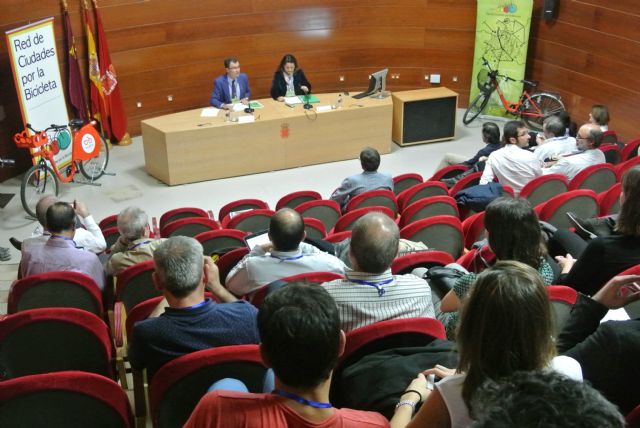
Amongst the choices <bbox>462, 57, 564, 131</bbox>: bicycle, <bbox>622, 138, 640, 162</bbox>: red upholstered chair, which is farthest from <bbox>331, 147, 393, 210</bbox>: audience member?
<bbox>462, 57, 564, 131</bbox>: bicycle

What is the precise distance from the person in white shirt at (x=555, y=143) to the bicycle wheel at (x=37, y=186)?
514 centimetres

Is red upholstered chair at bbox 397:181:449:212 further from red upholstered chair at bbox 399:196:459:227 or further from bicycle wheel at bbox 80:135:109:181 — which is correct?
bicycle wheel at bbox 80:135:109:181

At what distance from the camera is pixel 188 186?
8055mm

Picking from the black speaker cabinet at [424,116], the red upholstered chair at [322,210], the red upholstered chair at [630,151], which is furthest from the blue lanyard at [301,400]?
the black speaker cabinet at [424,116]

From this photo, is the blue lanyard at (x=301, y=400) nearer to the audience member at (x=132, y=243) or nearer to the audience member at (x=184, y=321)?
the audience member at (x=184, y=321)

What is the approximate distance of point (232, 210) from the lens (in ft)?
19.6

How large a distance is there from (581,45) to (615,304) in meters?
7.74

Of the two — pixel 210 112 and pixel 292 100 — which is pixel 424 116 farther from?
pixel 210 112

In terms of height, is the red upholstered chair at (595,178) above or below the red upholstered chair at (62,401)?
below

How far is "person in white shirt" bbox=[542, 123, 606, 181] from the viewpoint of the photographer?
236 inches

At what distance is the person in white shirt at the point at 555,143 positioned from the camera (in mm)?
6664

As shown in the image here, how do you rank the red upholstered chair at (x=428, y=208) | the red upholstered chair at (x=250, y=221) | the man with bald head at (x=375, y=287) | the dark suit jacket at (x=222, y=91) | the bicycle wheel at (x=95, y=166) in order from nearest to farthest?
1. the man with bald head at (x=375, y=287)
2. the red upholstered chair at (x=428, y=208)
3. the red upholstered chair at (x=250, y=221)
4. the bicycle wheel at (x=95, y=166)
5. the dark suit jacket at (x=222, y=91)

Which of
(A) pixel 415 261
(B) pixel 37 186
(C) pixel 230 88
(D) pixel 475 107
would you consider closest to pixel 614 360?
(A) pixel 415 261

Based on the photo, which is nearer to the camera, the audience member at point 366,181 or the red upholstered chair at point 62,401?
the red upholstered chair at point 62,401
